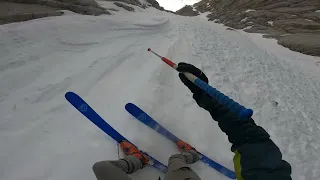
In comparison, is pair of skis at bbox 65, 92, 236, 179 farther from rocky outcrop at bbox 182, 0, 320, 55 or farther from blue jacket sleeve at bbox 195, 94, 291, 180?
rocky outcrop at bbox 182, 0, 320, 55

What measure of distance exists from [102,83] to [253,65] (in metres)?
6.09

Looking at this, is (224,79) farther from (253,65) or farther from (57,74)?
(57,74)

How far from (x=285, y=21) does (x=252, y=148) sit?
29.0 m

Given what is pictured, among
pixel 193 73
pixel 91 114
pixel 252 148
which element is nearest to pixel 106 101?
pixel 91 114

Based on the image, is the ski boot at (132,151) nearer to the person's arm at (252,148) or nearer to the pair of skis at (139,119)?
the pair of skis at (139,119)

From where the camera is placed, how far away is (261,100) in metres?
6.13

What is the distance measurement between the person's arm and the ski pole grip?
4 cm

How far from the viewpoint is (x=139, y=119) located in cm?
433

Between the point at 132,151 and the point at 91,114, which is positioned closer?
the point at 132,151

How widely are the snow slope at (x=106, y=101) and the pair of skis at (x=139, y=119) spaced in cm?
10

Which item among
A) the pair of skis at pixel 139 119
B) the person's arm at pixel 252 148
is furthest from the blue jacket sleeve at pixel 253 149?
the pair of skis at pixel 139 119

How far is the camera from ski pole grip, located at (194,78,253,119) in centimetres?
257

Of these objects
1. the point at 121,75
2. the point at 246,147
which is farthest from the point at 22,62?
the point at 246,147

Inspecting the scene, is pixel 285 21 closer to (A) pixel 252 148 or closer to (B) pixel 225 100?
(B) pixel 225 100
